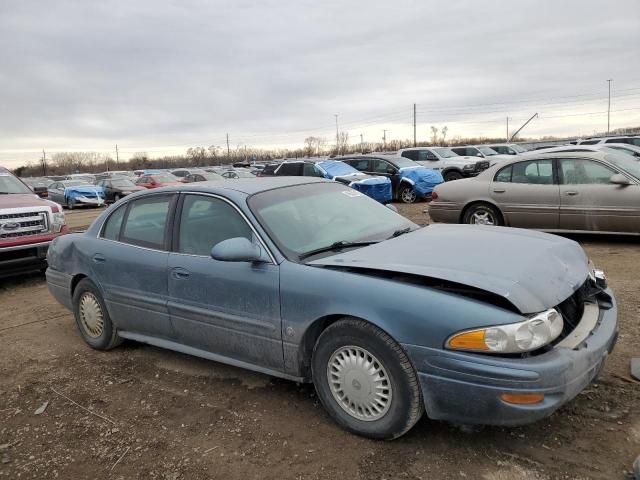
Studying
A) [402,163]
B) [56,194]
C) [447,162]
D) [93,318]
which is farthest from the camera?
[56,194]

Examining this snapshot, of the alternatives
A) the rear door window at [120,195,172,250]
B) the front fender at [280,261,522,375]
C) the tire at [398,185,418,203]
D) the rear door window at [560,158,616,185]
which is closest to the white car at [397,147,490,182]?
the tire at [398,185,418,203]

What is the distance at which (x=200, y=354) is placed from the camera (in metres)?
3.98

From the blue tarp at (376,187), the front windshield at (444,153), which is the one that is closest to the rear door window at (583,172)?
the blue tarp at (376,187)

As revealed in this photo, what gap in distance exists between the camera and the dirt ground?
2.82m

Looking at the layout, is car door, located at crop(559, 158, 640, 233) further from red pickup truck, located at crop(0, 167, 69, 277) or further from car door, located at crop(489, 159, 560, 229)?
red pickup truck, located at crop(0, 167, 69, 277)

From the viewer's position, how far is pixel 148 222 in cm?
442

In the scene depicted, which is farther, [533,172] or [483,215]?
[483,215]

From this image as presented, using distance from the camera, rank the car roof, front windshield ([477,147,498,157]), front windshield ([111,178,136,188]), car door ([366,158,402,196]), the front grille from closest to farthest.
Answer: the car roof, the front grille, car door ([366,158,402,196]), front windshield ([111,178,136,188]), front windshield ([477,147,498,157])

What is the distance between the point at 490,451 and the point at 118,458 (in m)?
2.14

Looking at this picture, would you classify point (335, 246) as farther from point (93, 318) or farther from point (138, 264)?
point (93, 318)

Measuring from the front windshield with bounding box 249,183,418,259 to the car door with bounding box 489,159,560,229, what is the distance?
489cm

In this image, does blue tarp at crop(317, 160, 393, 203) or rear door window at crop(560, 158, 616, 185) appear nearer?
rear door window at crop(560, 158, 616, 185)

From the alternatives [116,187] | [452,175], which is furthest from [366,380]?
[116,187]

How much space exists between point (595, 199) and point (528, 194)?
1.00 m
